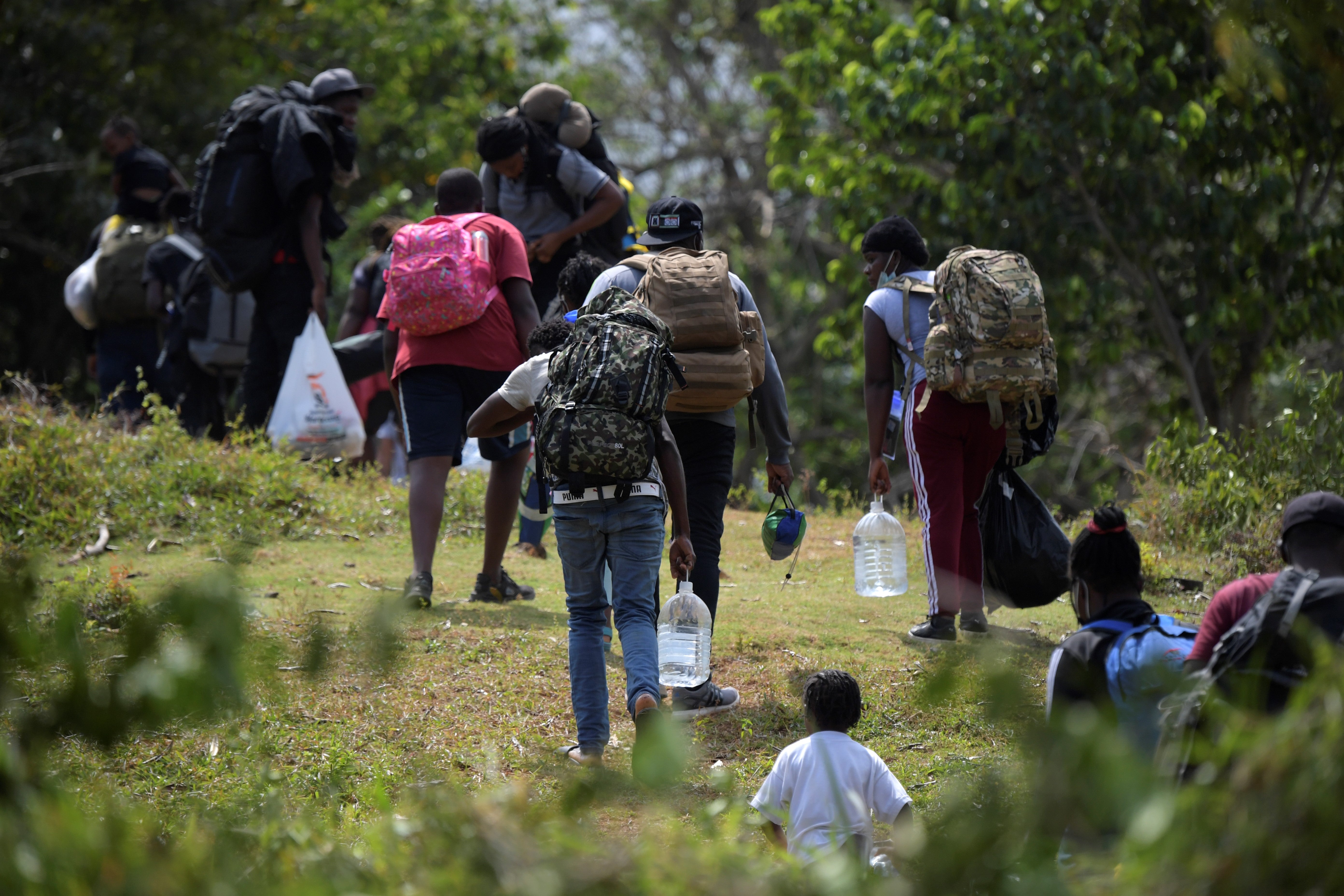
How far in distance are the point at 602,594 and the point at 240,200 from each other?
15.9 feet

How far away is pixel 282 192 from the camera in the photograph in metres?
7.93

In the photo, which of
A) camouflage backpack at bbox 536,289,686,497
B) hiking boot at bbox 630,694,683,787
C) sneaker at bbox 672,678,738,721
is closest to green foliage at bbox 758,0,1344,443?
sneaker at bbox 672,678,738,721

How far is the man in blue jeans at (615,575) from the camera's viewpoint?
4180mm

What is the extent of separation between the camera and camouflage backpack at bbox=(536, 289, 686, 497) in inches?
159

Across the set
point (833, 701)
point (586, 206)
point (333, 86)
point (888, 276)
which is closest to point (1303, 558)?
point (833, 701)

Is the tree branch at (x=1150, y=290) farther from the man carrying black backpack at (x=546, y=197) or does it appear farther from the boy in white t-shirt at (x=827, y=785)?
the boy in white t-shirt at (x=827, y=785)

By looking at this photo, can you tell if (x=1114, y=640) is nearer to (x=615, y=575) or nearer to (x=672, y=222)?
(x=615, y=575)

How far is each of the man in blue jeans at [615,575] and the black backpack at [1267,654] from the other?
6.24 ft

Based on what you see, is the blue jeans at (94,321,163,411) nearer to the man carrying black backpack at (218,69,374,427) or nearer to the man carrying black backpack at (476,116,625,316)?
the man carrying black backpack at (218,69,374,427)

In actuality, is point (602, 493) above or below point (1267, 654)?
above

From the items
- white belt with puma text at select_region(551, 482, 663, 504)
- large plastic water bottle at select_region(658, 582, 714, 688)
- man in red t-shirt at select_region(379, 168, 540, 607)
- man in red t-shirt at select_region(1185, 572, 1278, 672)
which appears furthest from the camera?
man in red t-shirt at select_region(379, 168, 540, 607)

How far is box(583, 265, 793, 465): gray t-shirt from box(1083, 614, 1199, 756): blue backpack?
2.03 meters

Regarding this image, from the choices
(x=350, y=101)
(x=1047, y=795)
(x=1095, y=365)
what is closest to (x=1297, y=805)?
(x=1047, y=795)

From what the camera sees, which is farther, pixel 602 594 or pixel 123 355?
pixel 123 355
